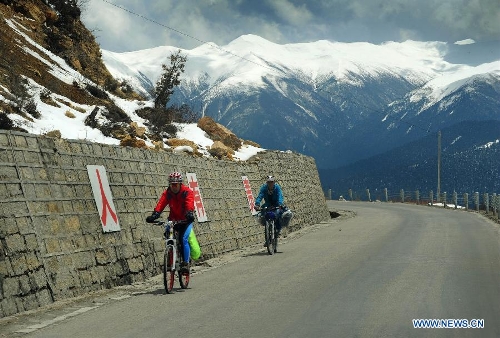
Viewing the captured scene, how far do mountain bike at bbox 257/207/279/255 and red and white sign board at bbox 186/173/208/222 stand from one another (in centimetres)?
154

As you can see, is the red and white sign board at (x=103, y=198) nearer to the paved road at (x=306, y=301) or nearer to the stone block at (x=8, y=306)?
the paved road at (x=306, y=301)

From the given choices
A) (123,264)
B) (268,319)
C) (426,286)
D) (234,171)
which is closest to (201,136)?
(234,171)

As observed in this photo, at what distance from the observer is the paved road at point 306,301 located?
8438 millimetres

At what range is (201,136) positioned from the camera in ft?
116

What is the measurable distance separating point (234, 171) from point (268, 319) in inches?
613

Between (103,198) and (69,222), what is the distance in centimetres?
154

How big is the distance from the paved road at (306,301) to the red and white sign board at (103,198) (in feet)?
4.40

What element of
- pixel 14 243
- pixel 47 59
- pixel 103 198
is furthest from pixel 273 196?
pixel 47 59

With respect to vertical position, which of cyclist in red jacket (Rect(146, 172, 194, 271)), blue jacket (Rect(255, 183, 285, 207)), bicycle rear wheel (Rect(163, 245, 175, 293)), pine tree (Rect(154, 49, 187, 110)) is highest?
pine tree (Rect(154, 49, 187, 110))

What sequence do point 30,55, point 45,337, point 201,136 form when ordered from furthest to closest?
point 201,136
point 30,55
point 45,337

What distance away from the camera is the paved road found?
Answer: 8.44 meters

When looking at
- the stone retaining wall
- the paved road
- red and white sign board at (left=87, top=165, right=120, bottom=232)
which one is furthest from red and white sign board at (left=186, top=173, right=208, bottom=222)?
red and white sign board at (left=87, top=165, right=120, bottom=232)

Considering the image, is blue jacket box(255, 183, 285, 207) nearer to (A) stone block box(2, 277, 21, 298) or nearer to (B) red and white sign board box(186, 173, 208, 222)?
(B) red and white sign board box(186, 173, 208, 222)

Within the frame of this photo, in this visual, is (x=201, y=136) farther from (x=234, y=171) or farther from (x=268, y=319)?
(x=268, y=319)
